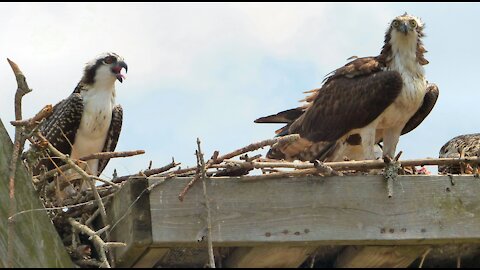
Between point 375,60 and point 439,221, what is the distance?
356 cm

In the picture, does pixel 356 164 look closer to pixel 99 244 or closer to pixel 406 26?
pixel 99 244

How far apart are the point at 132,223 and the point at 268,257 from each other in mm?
807

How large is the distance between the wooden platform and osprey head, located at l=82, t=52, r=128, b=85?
4091mm

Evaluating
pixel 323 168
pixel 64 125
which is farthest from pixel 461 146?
pixel 323 168

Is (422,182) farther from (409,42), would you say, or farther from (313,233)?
(409,42)

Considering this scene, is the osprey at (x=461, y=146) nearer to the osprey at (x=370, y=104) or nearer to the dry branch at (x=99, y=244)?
the osprey at (x=370, y=104)

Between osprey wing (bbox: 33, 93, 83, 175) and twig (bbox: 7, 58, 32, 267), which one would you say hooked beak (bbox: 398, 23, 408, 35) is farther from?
twig (bbox: 7, 58, 32, 267)

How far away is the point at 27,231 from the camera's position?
4.97 metres

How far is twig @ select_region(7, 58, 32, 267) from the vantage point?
191 inches

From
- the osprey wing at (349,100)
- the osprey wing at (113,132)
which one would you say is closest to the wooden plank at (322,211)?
the osprey wing at (349,100)

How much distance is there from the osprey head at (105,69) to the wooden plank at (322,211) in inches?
174

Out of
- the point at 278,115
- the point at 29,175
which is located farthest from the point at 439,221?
the point at 278,115

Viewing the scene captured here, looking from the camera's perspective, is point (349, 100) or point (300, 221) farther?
point (349, 100)

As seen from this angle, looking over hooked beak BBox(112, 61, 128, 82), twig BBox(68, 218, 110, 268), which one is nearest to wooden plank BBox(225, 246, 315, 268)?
twig BBox(68, 218, 110, 268)
